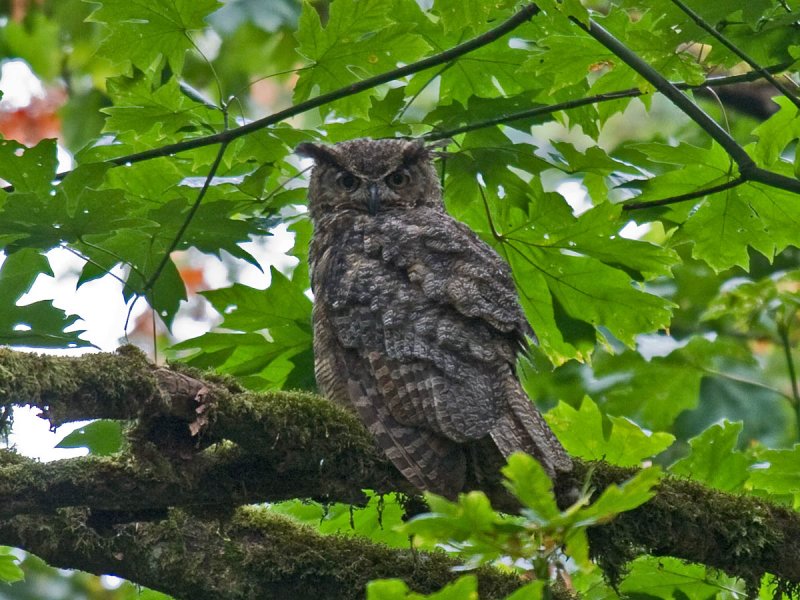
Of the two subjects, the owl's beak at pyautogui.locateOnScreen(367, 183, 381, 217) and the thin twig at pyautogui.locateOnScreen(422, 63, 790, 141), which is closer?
the thin twig at pyautogui.locateOnScreen(422, 63, 790, 141)

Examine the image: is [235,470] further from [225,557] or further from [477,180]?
[477,180]

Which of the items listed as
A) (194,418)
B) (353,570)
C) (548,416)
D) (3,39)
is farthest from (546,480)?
(3,39)

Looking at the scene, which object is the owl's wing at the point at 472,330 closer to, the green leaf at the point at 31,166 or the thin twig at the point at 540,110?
the thin twig at the point at 540,110

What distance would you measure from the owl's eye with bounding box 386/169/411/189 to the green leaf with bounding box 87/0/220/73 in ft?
4.34

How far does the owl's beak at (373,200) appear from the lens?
175 inches

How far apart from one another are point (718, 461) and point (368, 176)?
6.42ft

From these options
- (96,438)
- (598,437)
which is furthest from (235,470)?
(598,437)

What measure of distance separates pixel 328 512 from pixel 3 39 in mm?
5508

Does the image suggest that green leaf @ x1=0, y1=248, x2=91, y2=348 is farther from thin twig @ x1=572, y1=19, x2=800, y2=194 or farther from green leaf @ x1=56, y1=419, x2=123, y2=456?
thin twig @ x1=572, y1=19, x2=800, y2=194

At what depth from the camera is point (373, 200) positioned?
4453 millimetres

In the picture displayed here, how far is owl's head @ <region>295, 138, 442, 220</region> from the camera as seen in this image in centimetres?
453

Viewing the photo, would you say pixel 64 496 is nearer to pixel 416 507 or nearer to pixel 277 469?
pixel 277 469

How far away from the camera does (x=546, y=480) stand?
164 cm

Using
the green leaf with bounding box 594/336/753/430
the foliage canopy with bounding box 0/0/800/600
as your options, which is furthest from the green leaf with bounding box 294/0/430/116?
the green leaf with bounding box 594/336/753/430
